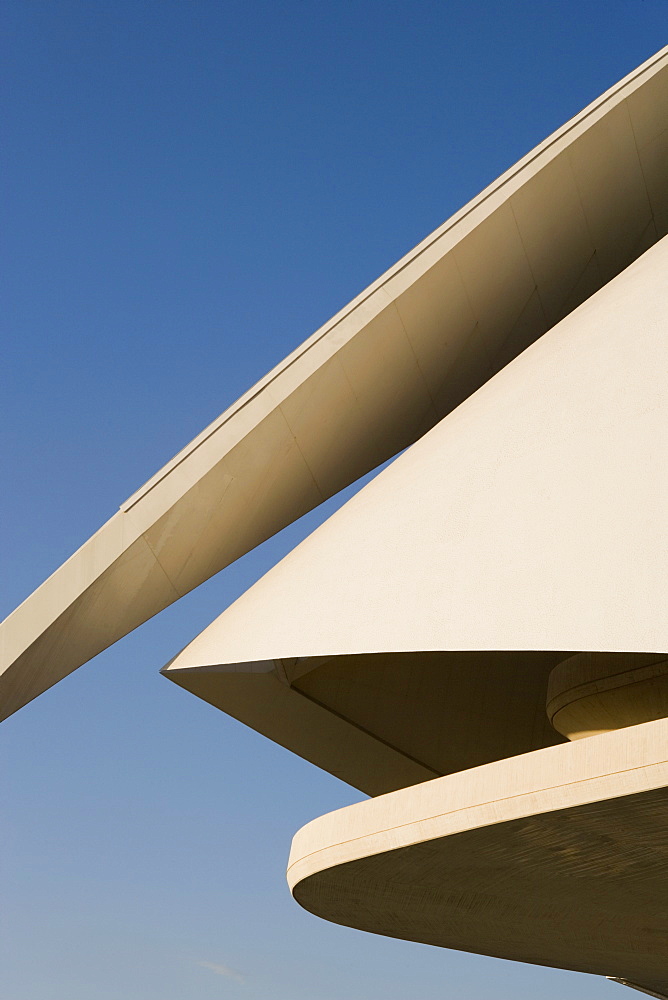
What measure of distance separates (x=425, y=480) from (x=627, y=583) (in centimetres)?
232

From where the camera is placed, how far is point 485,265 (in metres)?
9.94

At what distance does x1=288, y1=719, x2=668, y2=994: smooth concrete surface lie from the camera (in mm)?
4844

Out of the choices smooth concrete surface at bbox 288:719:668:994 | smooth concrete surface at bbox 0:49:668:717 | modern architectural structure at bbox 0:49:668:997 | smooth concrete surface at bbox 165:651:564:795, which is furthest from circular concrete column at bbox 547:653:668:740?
smooth concrete surface at bbox 0:49:668:717

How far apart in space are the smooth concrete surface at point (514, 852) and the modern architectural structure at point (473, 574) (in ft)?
0.07

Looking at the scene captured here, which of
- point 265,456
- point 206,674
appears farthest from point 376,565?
point 206,674

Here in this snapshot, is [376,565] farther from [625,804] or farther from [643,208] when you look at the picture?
[643,208]

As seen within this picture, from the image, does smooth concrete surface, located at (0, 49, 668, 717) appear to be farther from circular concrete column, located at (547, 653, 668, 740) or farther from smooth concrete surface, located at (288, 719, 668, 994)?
smooth concrete surface, located at (288, 719, 668, 994)

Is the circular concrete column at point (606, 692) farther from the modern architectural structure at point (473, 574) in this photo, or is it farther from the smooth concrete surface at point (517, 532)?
the smooth concrete surface at point (517, 532)

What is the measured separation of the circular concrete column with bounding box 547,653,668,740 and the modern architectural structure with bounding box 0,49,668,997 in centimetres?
2

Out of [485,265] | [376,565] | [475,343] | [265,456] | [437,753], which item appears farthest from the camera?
[437,753]

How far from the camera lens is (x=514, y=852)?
5.58 metres

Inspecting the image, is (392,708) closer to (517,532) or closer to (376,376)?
(376,376)

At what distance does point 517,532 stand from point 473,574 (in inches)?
15.5

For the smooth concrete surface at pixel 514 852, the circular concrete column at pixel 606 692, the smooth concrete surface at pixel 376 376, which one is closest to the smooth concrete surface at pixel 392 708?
the smooth concrete surface at pixel 376 376
